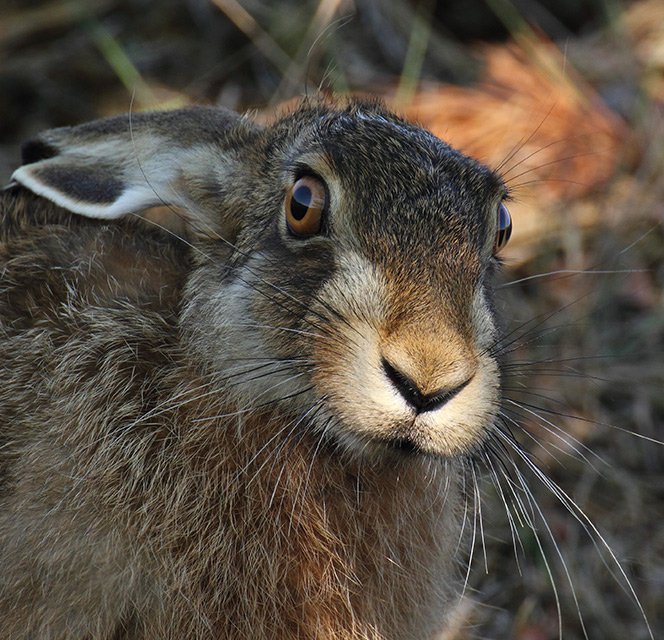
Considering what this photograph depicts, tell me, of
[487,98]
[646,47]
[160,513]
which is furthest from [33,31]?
[160,513]

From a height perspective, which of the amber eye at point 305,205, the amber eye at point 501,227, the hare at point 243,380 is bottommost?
the hare at point 243,380

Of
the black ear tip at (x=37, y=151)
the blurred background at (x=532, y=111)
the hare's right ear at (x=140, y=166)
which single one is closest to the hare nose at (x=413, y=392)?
the hare's right ear at (x=140, y=166)

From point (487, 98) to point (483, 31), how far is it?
449 mm

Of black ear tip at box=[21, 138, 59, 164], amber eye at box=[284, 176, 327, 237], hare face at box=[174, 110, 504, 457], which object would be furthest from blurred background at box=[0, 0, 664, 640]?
amber eye at box=[284, 176, 327, 237]

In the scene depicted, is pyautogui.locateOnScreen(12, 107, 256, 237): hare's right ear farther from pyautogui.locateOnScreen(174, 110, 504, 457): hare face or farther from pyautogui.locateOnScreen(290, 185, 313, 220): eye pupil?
pyautogui.locateOnScreen(290, 185, 313, 220): eye pupil

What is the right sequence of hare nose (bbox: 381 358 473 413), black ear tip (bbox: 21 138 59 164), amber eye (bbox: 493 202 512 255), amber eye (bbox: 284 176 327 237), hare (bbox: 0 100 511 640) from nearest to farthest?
hare nose (bbox: 381 358 473 413), hare (bbox: 0 100 511 640), amber eye (bbox: 284 176 327 237), amber eye (bbox: 493 202 512 255), black ear tip (bbox: 21 138 59 164)

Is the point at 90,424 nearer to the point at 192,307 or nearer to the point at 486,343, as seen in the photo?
the point at 192,307

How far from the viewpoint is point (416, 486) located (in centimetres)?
302

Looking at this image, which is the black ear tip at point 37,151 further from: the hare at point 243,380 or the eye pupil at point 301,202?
the eye pupil at point 301,202

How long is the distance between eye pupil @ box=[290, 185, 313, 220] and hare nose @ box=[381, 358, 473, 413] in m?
0.49

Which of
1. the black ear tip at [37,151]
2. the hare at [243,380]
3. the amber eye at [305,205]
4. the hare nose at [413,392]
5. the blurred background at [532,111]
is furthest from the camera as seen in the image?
the blurred background at [532,111]

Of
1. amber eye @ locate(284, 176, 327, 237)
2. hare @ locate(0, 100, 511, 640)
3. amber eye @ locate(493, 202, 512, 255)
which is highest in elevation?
amber eye @ locate(493, 202, 512, 255)

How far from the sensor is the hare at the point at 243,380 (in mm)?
2596

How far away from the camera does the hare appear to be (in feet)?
8.52
